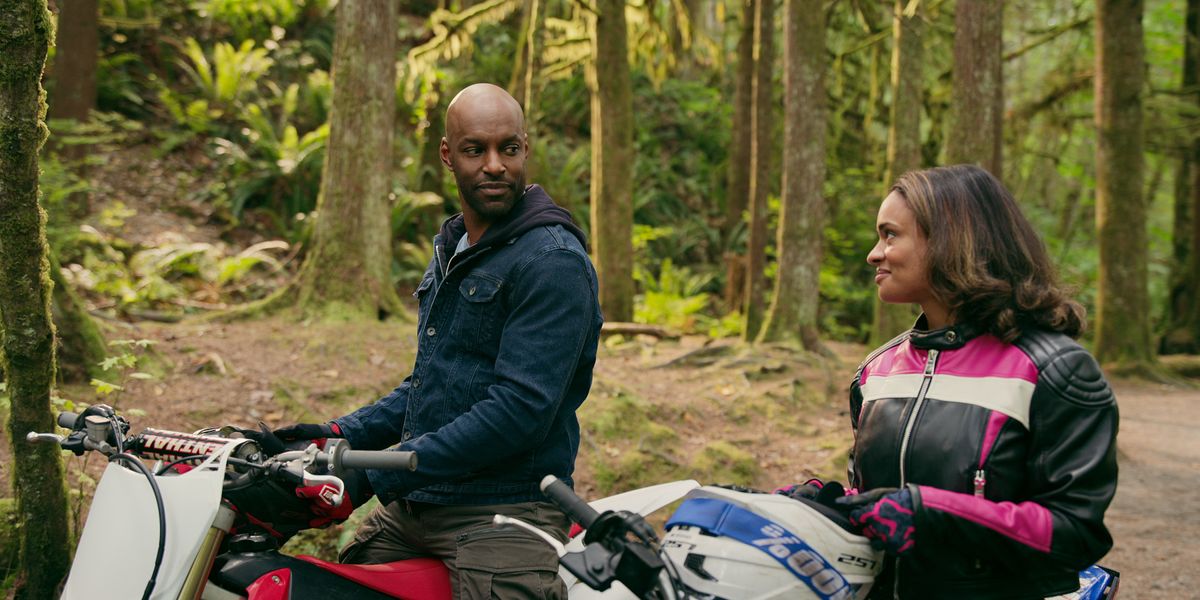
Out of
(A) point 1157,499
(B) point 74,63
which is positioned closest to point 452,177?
(B) point 74,63

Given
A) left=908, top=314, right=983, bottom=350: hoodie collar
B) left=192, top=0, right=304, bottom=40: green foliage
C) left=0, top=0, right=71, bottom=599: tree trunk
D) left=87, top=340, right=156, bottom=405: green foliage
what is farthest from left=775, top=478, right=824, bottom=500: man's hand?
left=192, top=0, right=304, bottom=40: green foliage

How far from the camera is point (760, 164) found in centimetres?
1466

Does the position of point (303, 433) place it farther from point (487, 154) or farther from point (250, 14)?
point (250, 14)

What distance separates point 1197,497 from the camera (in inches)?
328

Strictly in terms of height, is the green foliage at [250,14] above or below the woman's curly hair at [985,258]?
above

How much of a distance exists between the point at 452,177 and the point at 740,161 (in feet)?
A: 26.2

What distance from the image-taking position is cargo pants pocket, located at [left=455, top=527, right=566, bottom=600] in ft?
8.45

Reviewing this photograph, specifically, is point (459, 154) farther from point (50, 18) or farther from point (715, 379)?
point (715, 379)

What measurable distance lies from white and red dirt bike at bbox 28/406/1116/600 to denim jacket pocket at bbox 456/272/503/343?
2.24 feet

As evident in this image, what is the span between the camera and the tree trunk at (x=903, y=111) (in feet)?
42.6

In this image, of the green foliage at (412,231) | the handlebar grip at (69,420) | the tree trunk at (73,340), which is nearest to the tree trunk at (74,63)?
the green foliage at (412,231)

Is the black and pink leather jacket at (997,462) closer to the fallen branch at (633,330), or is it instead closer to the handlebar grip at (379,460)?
the handlebar grip at (379,460)

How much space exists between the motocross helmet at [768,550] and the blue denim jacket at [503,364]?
60 centimetres

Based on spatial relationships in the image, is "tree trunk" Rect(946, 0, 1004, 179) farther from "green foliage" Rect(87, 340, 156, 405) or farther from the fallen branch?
"green foliage" Rect(87, 340, 156, 405)
